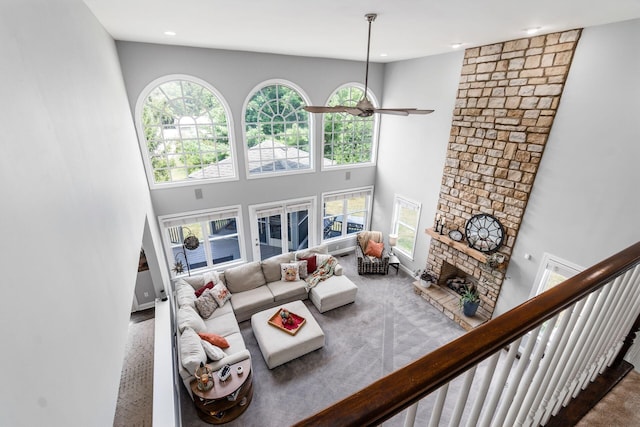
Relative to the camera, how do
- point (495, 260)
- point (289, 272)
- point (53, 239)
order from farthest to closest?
point (289, 272) → point (495, 260) → point (53, 239)

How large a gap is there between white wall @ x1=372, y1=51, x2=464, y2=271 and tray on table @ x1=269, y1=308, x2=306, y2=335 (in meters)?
3.17

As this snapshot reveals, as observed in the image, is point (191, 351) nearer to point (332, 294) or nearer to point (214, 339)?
point (214, 339)

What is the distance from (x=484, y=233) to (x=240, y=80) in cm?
523

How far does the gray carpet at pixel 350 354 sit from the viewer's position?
3953 millimetres

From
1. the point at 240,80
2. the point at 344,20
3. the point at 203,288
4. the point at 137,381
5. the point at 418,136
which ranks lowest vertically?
the point at 137,381

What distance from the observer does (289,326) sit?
4.80 metres

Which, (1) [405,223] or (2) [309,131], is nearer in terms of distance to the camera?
(2) [309,131]

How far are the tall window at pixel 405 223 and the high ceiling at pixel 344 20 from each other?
3254 millimetres

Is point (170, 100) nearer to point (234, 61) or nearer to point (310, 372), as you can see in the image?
point (234, 61)

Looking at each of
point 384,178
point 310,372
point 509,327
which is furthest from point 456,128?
point 509,327

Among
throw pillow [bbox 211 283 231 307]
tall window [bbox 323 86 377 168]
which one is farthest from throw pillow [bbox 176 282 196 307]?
tall window [bbox 323 86 377 168]

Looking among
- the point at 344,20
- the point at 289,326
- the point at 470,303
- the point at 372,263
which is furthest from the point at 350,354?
the point at 344,20

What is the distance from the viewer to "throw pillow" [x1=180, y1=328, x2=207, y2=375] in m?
3.72

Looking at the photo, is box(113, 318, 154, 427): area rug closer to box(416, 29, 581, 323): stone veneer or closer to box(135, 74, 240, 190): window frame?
box(135, 74, 240, 190): window frame
